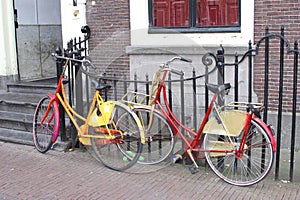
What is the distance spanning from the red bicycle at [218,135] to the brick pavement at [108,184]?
16cm

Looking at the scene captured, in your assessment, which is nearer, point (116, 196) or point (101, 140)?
point (116, 196)

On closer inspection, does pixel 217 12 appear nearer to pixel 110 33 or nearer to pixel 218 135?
pixel 110 33

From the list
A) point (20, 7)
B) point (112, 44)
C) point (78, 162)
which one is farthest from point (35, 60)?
point (78, 162)

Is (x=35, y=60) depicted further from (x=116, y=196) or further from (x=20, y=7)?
(x=116, y=196)

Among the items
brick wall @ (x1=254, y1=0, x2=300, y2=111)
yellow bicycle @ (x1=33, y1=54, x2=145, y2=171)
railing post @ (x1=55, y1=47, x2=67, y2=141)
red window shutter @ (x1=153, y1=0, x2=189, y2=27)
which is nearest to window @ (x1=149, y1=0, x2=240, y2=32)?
red window shutter @ (x1=153, y1=0, x2=189, y2=27)

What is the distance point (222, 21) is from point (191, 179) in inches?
116

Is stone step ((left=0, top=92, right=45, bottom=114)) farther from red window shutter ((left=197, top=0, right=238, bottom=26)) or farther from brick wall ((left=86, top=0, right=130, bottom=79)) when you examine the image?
red window shutter ((left=197, top=0, right=238, bottom=26))

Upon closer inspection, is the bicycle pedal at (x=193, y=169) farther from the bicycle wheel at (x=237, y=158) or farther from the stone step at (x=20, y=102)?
the stone step at (x=20, y=102)

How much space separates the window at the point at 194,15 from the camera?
6336 millimetres

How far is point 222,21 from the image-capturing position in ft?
21.0

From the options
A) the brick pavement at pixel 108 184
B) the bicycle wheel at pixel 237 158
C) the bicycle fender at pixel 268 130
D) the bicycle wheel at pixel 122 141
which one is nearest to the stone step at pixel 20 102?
the brick pavement at pixel 108 184

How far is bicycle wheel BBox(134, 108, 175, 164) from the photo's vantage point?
4695 millimetres

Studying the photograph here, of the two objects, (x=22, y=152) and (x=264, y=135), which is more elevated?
(x=264, y=135)

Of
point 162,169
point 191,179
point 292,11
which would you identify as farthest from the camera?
point 292,11
